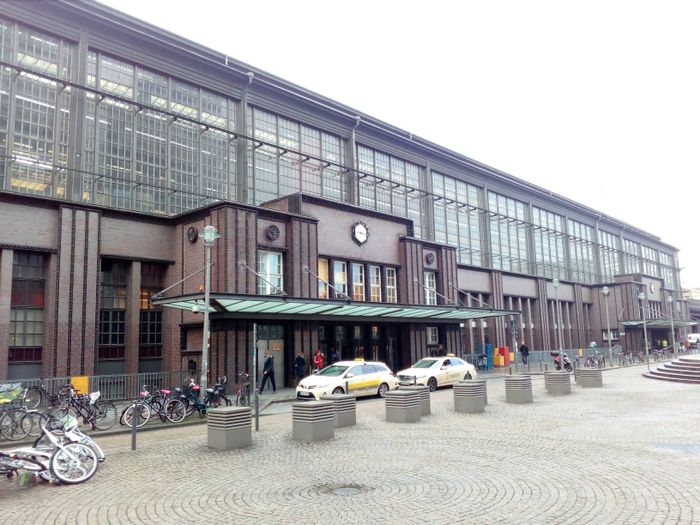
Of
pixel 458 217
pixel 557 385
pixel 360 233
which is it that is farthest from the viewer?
pixel 458 217

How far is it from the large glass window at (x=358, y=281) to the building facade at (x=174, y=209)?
11 cm

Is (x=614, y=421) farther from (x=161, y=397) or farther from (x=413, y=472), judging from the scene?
(x=161, y=397)

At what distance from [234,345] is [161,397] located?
8.39m

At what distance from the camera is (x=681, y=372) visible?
30562mm

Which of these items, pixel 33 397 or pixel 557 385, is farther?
pixel 557 385

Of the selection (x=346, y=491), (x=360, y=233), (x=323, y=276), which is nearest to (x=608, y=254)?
(x=360, y=233)

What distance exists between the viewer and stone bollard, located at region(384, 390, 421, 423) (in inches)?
637

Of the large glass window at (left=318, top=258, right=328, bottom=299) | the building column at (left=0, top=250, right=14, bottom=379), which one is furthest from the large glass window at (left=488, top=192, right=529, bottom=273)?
the building column at (left=0, top=250, right=14, bottom=379)

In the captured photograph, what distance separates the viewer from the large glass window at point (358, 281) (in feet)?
→ 115

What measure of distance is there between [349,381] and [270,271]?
889cm

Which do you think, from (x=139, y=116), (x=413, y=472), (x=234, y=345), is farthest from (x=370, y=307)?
(x=413, y=472)

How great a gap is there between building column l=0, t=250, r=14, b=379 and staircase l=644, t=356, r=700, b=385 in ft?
102

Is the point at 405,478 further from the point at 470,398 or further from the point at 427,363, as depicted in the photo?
the point at 427,363

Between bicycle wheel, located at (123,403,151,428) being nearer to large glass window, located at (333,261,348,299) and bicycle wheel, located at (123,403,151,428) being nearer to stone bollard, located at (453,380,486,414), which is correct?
stone bollard, located at (453,380,486,414)
